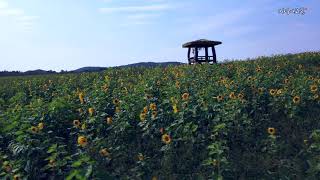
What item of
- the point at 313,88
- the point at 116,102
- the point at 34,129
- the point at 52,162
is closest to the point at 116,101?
the point at 116,102

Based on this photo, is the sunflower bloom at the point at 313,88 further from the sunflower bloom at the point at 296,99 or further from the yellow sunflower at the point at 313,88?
the sunflower bloom at the point at 296,99

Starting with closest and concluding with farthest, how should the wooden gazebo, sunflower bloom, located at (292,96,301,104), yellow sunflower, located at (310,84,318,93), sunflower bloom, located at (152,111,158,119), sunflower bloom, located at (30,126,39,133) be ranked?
sunflower bloom, located at (30,126,39,133) → sunflower bloom, located at (152,111,158,119) → sunflower bloom, located at (292,96,301,104) → yellow sunflower, located at (310,84,318,93) → the wooden gazebo

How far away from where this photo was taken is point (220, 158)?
550 cm

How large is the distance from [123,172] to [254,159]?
165 cm

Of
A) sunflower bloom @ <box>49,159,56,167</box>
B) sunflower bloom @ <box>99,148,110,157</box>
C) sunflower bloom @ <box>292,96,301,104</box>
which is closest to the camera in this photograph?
sunflower bloom @ <box>49,159,56,167</box>

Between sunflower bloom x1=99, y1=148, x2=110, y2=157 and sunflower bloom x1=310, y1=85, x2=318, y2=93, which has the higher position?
sunflower bloom x1=310, y1=85, x2=318, y2=93

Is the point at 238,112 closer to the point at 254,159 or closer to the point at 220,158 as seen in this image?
the point at 254,159

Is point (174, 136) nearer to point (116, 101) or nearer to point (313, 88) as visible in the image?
point (116, 101)

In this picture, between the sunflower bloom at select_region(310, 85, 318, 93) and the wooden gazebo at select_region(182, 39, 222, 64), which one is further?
the wooden gazebo at select_region(182, 39, 222, 64)

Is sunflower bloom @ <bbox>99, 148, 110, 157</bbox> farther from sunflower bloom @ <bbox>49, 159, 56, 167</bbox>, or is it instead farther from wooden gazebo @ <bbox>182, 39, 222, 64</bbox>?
wooden gazebo @ <bbox>182, 39, 222, 64</bbox>

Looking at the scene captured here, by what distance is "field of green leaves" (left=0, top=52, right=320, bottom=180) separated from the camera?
18.0 ft

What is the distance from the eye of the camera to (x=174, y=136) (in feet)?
20.7

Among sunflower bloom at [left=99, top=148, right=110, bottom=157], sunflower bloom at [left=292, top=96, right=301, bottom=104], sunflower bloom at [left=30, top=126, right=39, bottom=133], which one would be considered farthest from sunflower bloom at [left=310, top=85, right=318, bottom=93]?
sunflower bloom at [left=30, top=126, right=39, bottom=133]

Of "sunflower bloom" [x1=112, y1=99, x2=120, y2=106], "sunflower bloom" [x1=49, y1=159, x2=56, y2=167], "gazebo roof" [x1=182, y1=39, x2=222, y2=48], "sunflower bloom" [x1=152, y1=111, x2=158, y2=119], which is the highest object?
"gazebo roof" [x1=182, y1=39, x2=222, y2=48]
